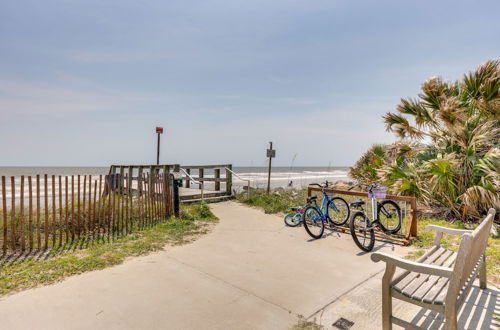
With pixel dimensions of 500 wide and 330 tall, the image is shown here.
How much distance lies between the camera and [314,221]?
602cm

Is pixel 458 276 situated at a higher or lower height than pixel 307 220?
higher

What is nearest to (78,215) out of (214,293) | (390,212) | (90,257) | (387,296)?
(90,257)

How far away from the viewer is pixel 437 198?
7586 mm

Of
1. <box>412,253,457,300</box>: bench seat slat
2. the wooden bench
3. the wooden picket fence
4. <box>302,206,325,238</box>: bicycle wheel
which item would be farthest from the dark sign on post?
<box>412,253,457,300</box>: bench seat slat

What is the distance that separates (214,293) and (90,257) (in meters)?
2.34

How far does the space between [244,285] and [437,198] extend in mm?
6644

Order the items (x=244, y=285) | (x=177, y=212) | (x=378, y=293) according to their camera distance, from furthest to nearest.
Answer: (x=177, y=212) < (x=244, y=285) < (x=378, y=293)

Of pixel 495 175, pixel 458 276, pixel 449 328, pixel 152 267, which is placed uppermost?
pixel 495 175

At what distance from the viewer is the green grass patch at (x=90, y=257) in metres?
3.59

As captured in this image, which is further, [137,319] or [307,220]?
[307,220]

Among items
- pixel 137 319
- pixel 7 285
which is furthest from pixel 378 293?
pixel 7 285

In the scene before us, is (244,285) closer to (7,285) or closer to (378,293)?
(378,293)

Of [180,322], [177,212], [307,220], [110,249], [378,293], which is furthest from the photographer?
[177,212]

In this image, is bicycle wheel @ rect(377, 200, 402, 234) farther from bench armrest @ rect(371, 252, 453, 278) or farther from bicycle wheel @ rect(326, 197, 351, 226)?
bench armrest @ rect(371, 252, 453, 278)
